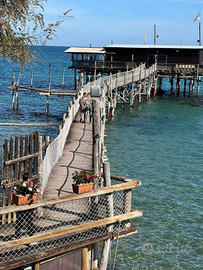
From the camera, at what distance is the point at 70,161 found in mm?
16016

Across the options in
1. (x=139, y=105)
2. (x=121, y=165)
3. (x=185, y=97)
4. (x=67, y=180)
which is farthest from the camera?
(x=185, y=97)

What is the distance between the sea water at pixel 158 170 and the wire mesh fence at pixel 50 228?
10.1 feet

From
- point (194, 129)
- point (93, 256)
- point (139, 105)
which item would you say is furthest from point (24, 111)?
point (93, 256)

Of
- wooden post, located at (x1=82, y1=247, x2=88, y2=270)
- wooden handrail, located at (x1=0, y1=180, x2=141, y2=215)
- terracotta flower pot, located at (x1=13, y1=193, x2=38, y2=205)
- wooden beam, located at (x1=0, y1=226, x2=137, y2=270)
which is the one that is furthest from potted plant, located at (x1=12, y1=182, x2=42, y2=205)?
wooden post, located at (x1=82, y1=247, x2=88, y2=270)

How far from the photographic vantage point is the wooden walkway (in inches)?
505

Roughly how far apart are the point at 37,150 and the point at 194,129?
1056 inches

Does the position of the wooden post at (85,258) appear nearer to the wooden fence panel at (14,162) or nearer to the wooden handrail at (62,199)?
the wooden handrail at (62,199)

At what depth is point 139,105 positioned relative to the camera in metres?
48.9

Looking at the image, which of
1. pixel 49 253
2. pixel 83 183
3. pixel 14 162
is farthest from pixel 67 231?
pixel 14 162

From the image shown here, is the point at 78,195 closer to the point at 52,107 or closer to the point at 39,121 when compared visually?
the point at 39,121

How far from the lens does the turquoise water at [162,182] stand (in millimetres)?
14047

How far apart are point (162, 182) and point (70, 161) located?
6.68 meters

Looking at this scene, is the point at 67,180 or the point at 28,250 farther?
the point at 67,180

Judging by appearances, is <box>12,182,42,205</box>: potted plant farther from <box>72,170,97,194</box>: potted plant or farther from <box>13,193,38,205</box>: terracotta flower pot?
<box>72,170,97,194</box>: potted plant
